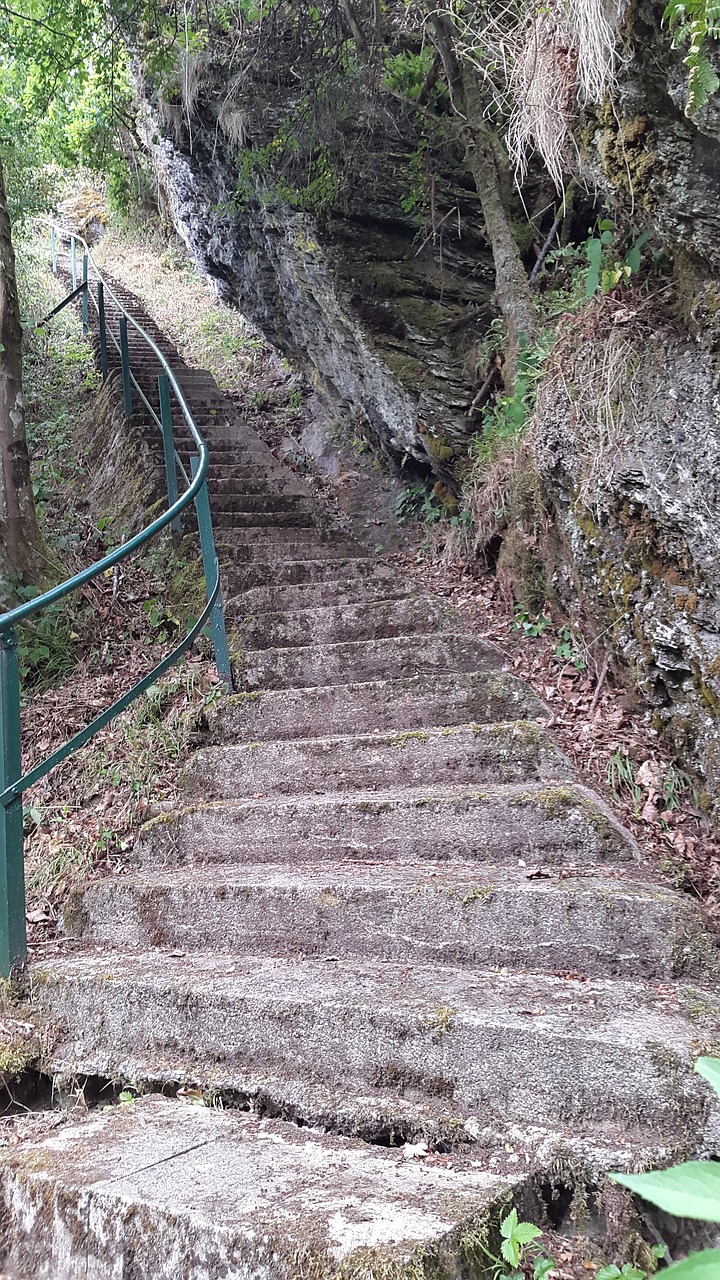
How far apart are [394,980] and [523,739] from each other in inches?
42.7

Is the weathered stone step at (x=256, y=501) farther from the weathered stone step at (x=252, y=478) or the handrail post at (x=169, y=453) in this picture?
the handrail post at (x=169, y=453)

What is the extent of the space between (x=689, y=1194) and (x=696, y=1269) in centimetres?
5

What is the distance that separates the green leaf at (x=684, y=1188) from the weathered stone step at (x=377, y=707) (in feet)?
8.48

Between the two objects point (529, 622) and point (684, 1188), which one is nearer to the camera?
point (684, 1188)

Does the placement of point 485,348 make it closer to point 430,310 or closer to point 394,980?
point 430,310

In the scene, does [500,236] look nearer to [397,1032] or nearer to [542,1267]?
[397,1032]

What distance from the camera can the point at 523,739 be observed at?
284cm

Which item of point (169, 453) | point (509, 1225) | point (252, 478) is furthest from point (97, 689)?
point (509, 1225)

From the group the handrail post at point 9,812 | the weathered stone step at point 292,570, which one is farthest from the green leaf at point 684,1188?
the weathered stone step at point 292,570

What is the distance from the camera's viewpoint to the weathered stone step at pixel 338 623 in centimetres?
401

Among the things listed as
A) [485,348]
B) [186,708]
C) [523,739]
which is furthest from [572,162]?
[186,708]

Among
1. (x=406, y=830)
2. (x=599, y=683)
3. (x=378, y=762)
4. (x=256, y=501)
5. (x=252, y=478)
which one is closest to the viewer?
(x=406, y=830)

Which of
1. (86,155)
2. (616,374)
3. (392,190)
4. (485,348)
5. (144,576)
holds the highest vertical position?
(86,155)

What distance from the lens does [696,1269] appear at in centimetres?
51
